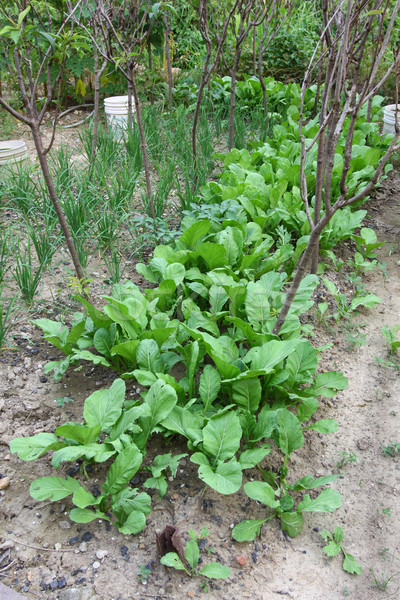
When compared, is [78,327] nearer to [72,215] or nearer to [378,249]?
[72,215]

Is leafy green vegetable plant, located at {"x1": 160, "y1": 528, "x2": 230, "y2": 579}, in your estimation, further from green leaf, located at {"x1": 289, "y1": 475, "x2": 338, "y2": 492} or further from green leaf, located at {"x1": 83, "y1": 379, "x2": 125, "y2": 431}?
green leaf, located at {"x1": 83, "y1": 379, "x2": 125, "y2": 431}

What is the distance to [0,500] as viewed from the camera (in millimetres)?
1736

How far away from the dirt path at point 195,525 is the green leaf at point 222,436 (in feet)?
0.57

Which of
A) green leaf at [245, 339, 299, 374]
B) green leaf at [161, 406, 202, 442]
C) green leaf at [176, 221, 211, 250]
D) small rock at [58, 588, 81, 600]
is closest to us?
small rock at [58, 588, 81, 600]

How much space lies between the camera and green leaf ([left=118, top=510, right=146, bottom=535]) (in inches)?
62.7

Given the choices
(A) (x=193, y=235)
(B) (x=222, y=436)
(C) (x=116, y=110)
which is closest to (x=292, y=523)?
(B) (x=222, y=436)

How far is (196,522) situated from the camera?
1700 mm

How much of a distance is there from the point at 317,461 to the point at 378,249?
1.95m

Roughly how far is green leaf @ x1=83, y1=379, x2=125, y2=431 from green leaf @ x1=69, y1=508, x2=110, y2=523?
29 centimetres

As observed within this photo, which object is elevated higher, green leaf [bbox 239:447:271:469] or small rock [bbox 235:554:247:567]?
green leaf [bbox 239:447:271:469]

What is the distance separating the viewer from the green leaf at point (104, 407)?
183cm

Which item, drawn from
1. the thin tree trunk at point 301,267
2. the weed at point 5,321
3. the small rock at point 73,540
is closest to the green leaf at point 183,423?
the small rock at point 73,540

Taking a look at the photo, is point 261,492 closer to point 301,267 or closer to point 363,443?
point 363,443

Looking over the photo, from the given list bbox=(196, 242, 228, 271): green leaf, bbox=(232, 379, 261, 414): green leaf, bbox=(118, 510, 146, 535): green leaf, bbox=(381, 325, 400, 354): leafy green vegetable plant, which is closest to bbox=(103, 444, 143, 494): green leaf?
bbox=(118, 510, 146, 535): green leaf
